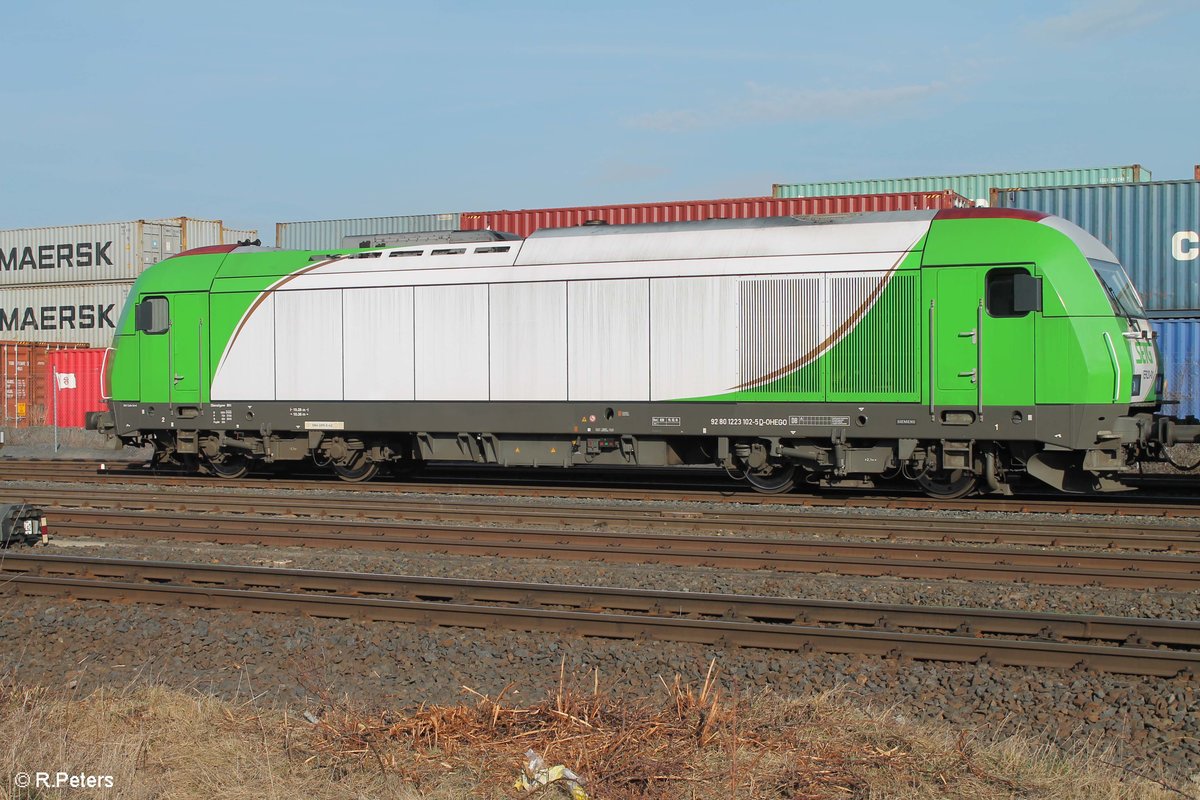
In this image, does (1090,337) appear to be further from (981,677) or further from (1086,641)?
(981,677)

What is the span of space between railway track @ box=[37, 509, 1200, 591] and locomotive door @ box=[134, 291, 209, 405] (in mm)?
4376

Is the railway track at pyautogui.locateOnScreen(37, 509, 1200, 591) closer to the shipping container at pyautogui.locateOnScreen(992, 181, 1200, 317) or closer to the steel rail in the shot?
the steel rail

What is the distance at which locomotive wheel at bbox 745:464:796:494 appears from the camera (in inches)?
602

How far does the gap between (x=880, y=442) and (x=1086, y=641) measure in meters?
7.05

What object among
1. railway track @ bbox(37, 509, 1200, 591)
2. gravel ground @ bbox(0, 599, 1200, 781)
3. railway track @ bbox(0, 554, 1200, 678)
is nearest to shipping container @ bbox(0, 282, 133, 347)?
railway track @ bbox(37, 509, 1200, 591)

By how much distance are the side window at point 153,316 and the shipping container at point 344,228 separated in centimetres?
1262

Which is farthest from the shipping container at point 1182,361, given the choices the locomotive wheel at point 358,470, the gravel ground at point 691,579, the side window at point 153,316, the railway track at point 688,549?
the side window at point 153,316

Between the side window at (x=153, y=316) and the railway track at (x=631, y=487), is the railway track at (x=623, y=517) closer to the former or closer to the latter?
the railway track at (x=631, y=487)

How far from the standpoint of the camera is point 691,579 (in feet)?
31.8

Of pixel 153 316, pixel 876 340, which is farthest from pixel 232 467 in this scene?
pixel 876 340

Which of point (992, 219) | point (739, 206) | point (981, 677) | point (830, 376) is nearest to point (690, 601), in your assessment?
point (981, 677)

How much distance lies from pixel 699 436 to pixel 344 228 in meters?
20.2

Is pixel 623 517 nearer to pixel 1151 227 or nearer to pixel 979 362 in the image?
pixel 979 362

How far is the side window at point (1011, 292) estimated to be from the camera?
13.3 meters
